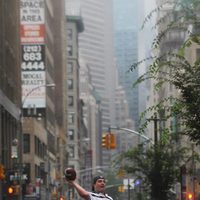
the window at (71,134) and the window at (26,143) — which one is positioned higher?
the window at (71,134)

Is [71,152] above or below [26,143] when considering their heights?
below

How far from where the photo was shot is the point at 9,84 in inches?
3147

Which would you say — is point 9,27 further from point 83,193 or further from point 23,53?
point 83,193

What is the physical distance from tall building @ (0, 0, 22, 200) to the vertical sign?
837 cm

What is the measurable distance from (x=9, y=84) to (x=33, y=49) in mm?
21623

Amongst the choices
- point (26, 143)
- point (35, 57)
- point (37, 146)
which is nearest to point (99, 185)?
point (26, 143)

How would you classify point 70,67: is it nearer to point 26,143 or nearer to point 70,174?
point 26,143

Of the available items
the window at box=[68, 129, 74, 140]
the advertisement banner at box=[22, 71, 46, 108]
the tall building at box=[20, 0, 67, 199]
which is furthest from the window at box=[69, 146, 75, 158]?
the advertisement banner at box=[22, 71, 46, 108]

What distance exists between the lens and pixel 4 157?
2936 inches

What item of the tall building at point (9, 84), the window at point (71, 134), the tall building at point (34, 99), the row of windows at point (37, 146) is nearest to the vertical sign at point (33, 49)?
the tall building at point (34, 99)

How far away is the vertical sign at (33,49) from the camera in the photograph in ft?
324

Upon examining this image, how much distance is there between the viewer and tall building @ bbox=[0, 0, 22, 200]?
72750 millimetres

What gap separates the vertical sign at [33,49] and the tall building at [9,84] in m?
8.37

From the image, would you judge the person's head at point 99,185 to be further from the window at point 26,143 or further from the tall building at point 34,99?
the window at point 26,143
